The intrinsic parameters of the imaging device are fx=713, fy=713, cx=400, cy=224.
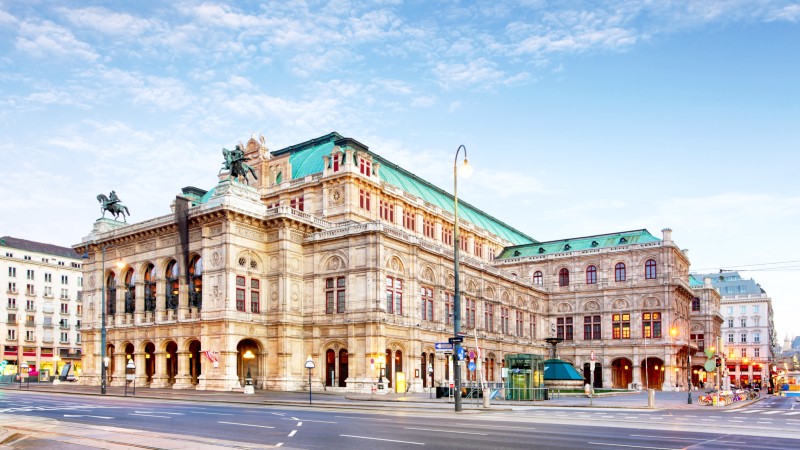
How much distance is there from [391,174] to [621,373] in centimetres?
4214

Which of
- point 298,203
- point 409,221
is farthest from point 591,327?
point 298,203

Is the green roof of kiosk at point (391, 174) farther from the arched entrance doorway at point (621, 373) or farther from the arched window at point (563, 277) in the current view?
the arched entrance doorway at point (621, 373)

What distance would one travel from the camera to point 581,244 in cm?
10131

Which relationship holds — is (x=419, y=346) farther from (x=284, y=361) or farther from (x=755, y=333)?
(x=755, y=333)

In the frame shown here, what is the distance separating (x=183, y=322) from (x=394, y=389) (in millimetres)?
19856

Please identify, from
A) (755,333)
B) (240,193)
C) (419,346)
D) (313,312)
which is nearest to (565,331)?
(419,346)

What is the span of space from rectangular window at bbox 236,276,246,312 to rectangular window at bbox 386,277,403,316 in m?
12.8

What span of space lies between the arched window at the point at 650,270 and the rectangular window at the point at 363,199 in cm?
4060

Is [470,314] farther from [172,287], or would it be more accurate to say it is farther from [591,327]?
[172,287]

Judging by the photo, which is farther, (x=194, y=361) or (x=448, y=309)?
(x=448, y=309)

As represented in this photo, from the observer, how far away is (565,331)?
9881 cm

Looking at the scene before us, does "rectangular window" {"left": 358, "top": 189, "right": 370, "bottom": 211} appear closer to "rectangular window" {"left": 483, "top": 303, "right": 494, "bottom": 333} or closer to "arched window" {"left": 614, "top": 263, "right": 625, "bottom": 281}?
"rectangular window" {"left": 483, "top": 303, "right": 494, "bottom": 333}

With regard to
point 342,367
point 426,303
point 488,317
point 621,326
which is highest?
point 426,303

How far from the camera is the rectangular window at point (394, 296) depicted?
64812 mm
